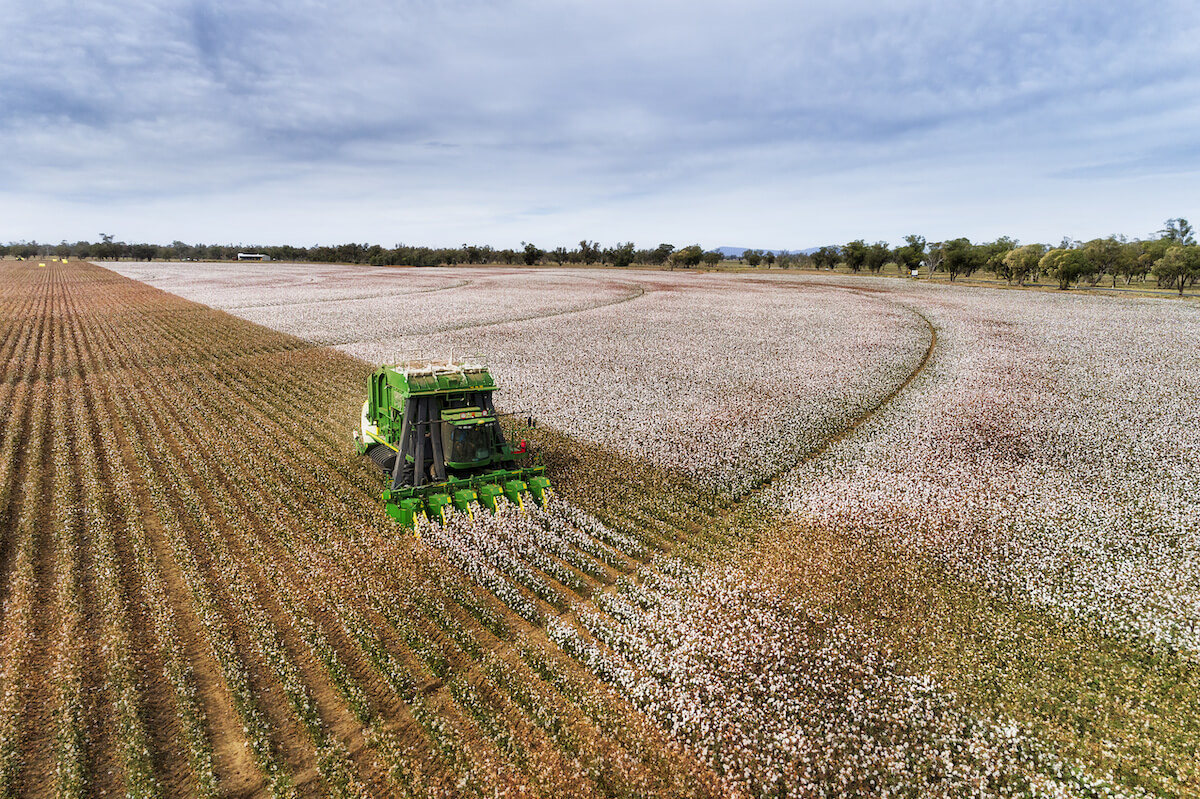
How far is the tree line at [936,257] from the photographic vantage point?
91.4 m

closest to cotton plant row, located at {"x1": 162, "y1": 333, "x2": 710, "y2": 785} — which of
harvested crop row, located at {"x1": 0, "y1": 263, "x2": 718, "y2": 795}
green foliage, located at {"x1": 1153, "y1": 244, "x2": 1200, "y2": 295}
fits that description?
harvested crop row, located at {"x1": 0, "y1": 263, "x2": 718, "y2": 795}

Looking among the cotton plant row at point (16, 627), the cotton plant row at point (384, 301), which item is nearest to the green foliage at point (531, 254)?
the cotton plant row at point (384, 301)

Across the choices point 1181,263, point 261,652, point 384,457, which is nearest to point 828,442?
point 384,457

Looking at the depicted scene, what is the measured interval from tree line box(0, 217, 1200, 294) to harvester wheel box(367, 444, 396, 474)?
10808cm

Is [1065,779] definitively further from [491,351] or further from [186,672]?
[491,351]

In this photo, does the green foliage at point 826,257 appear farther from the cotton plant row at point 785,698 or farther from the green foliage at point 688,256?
the cotton plant row at point 785,698

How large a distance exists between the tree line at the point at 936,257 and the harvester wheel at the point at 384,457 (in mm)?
108077

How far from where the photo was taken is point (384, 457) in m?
18.1

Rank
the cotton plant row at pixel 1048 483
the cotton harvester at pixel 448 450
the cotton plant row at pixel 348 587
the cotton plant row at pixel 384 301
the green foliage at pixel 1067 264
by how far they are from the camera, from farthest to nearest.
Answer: the green foliage at pixel 1067 264 → the cotton plant row at pixel 384 301 → the cotton harvester at pixel 448 450 → the cotton plant row at pixel 1048 483 → the cotton plant row at pixel 348 587

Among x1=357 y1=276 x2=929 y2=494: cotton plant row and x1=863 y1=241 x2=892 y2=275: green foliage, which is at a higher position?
x1=863 y1=241 x2=892 y2=275: green foliage

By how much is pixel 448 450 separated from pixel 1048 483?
19724 mm

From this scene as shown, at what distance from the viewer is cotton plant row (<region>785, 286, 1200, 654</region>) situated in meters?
13.8

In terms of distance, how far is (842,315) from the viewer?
60.2 meters

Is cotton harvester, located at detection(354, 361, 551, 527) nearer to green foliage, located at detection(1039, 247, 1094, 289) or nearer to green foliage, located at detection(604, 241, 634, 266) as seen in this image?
green foliage, located at detection(1039, 247, 1094, 289)
